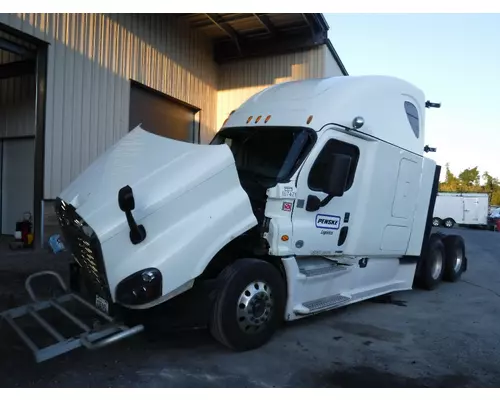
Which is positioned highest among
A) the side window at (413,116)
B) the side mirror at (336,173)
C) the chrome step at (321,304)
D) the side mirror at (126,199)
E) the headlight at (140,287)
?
the side window at (413,116)

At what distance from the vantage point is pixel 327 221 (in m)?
5.42

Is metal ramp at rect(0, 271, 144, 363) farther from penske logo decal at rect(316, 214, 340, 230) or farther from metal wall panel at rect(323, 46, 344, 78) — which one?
metal wall panel at rect(323, 46, 344, 78)

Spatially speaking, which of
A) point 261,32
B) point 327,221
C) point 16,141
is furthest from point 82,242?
point 261,32

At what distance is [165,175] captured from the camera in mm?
4191

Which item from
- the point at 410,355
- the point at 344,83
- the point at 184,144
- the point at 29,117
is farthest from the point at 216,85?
the point at 410,355

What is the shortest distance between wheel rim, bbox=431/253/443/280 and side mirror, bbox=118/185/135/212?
A: 6.35 m

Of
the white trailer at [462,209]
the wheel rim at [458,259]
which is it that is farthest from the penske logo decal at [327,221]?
the white trailer at [462,209]

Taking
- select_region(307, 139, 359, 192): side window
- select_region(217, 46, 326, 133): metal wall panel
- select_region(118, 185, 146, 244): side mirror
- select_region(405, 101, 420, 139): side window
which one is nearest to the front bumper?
select_region(118, 185, 146, 244): side mirror

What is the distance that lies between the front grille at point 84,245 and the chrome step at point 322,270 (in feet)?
7.59

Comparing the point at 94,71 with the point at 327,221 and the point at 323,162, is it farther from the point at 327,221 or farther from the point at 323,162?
the point at 327,221

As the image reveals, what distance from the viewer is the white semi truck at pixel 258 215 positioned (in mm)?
3898

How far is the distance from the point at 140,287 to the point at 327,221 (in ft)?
8.38

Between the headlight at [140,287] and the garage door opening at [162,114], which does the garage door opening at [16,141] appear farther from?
the headlight at [140,287]

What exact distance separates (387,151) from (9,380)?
513 cm
